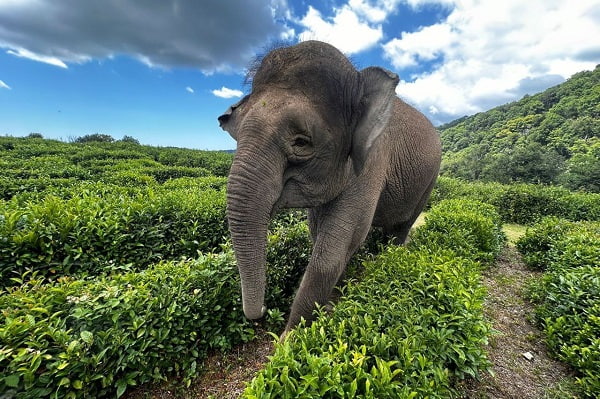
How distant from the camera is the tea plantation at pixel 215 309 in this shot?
2.12 metres

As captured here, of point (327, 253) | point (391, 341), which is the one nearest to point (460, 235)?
point (327, 253)

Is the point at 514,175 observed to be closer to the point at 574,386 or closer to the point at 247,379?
the point at 574,386

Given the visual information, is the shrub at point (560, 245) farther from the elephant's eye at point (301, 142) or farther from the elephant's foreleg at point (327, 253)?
the elephant's eye at point (301, 142)

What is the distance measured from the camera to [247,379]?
129 inches

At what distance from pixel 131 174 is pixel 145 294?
927 cm

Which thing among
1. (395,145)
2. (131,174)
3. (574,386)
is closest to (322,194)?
(395,145)

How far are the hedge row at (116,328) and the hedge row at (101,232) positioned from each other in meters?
0.73

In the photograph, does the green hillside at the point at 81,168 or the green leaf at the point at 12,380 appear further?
the green hillside at the point at 81,168

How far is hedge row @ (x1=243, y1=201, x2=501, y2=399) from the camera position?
1799 millimetres

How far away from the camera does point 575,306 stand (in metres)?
3.90

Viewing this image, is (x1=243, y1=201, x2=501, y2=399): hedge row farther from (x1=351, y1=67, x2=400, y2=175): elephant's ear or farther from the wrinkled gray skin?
(x1=351, y1=67, x2=400, y2=175): elephant's ear

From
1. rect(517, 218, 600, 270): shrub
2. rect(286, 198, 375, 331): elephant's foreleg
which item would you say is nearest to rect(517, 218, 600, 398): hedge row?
rect(517, 218, 600, 270): shrub

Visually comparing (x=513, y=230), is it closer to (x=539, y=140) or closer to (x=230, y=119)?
(x=230, y=119)

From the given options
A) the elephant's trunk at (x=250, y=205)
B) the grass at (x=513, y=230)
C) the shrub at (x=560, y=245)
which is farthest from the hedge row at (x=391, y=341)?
the grass at (x=513, y=230)
